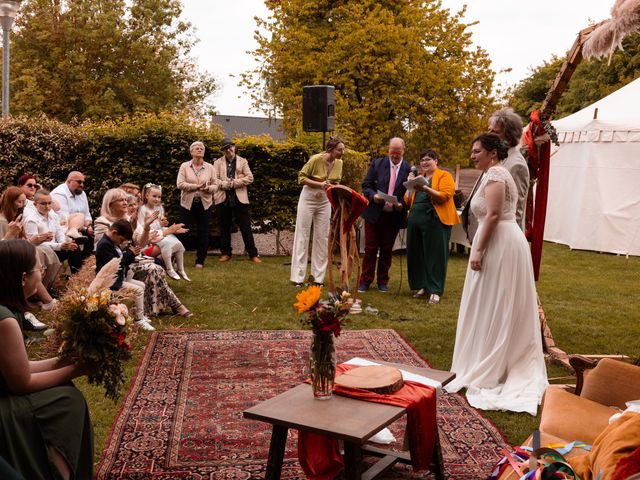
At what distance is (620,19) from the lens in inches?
202

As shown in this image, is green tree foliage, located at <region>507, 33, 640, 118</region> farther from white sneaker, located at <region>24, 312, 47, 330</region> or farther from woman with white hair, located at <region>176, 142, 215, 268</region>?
white sneaker, located at <region>24, 312, 47, 330</region>

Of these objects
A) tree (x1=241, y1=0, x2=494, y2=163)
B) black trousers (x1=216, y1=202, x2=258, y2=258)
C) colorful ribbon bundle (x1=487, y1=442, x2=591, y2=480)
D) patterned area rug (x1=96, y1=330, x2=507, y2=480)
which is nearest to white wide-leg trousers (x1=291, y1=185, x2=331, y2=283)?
black trousers (x1=216, y1=202, x2=258, y2=258)

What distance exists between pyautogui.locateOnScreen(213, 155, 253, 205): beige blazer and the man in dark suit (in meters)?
2.96

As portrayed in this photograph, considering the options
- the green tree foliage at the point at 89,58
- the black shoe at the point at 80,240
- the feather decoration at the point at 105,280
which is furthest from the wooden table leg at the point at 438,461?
the green tree foliage at the point at 89,58

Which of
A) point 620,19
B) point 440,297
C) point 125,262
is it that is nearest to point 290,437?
point 125,262

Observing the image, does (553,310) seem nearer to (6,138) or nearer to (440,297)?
(440,297)

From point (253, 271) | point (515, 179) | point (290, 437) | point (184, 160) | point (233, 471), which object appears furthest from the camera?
point (184, 160)

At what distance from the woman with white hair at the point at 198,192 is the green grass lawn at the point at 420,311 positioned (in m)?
0.49

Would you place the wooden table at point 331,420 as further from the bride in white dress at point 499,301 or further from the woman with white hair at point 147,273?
the woman with white hair at point 147,273

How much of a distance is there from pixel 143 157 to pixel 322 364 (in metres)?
9.83

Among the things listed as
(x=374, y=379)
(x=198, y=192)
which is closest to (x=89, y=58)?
(x=198, y=192)

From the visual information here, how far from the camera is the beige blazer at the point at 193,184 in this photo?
1118 centimetres

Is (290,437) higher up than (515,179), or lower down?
lower down

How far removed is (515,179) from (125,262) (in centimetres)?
395
